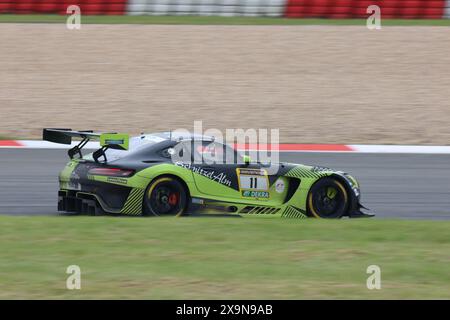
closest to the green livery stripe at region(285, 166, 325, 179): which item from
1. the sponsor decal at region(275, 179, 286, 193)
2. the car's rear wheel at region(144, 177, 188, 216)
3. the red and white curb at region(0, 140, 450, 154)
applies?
the sponsor decal at region(275, 179, 286, 193)

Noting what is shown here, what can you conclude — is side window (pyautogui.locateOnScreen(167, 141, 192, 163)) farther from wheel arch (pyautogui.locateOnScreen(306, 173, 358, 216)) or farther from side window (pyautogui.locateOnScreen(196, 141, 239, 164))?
wheel arch (pyautogui.locateOnScreen(306, 173, 358, 216))

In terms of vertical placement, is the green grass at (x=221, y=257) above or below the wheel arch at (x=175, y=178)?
below

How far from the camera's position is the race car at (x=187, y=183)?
1059 centimetres

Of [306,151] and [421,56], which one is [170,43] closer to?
[421,56]

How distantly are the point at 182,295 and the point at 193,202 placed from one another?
4084 millimetres

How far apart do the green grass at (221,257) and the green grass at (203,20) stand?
16203mm

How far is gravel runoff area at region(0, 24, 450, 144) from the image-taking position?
18875 mm

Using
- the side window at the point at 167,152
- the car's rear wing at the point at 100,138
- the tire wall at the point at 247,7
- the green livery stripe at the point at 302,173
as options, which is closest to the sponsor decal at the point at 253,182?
the green livery stripe at the point at 302,173

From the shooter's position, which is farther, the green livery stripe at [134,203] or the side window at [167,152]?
the side window at [167,152]

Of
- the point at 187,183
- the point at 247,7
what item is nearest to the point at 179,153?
the point at 187,183

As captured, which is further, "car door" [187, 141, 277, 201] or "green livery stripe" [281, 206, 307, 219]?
"green livery stripe" [281, 206, 307, 219]

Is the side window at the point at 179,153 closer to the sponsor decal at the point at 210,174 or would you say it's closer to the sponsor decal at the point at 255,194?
the sponsor decal at the point at 210,174

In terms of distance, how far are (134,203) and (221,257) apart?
106 inches

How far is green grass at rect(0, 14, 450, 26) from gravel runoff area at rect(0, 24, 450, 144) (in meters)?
0.51
